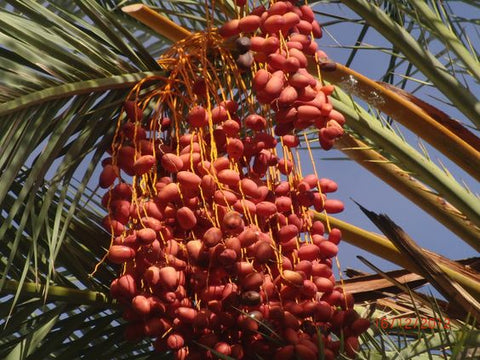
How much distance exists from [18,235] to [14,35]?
0.53 metres

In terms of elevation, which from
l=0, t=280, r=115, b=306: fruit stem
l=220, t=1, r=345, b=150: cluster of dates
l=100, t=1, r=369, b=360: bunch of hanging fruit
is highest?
l=220, t=1, r=345, b=150: cluster of dates

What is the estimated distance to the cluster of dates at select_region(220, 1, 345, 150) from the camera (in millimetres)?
2250

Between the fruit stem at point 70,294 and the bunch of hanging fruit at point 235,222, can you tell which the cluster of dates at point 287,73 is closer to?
the bunch of hanging fruit at point 235,222

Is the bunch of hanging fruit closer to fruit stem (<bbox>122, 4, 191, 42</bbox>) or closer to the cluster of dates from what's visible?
the cluster of dates

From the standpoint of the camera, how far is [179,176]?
213cm

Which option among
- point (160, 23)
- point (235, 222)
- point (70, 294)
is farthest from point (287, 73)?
point (70, 294)

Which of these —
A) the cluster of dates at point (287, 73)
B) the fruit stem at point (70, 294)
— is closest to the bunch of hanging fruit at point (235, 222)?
the cluster of dates at point (287, 73)

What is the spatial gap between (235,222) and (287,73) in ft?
1.39

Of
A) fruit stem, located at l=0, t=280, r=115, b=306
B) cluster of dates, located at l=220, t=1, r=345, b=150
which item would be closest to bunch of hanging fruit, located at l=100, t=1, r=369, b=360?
cluster of dates, located at l=220, t=1, r=345, b=150

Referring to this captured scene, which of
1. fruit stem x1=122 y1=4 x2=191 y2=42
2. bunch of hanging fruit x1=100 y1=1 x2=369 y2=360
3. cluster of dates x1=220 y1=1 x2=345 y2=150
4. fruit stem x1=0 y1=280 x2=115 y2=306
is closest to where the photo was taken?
bunch of hanging fruit x1=100 y1=1 x2=369 y2=360

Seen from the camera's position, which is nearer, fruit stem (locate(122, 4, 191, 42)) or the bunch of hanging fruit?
the bunch of hanging fruit

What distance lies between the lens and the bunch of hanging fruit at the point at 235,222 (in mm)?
2082

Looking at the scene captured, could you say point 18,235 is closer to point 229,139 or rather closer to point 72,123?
point 72,123

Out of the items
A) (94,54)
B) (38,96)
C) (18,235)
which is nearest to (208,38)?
(94,54)
